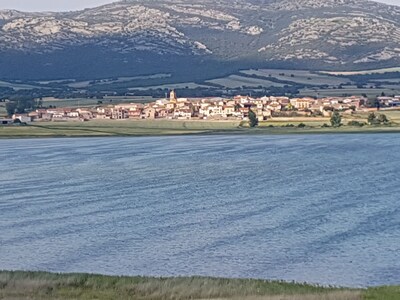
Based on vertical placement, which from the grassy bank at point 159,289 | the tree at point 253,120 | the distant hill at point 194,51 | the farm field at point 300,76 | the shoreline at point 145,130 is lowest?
the shoreline at point 145,130

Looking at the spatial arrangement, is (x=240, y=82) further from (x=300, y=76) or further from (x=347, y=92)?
(x=347, y=92)

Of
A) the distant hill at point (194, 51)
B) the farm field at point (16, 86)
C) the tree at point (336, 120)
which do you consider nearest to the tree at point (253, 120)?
the tree at point (336, 120)

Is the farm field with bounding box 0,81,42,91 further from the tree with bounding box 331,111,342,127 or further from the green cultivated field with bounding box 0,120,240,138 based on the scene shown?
the tree with bounding box 331,111,342,127

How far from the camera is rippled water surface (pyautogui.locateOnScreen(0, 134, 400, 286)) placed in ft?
74.5

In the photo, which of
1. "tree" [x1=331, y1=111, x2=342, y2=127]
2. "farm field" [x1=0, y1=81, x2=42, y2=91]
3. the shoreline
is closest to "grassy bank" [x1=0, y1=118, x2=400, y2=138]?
the shoreline

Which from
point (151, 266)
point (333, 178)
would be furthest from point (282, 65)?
point (151, 266)

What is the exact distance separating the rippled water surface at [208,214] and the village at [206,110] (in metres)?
29.0

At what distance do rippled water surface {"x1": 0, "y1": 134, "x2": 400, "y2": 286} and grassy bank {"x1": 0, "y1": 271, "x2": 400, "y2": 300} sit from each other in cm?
280

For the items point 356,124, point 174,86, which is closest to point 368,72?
point 174,86

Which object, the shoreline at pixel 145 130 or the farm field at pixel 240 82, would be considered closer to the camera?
the shoreline at pixel 145 130

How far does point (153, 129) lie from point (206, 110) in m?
13.2

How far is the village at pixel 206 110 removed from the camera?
85.9 meters

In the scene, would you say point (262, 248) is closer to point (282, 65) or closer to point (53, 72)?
point (282, 65)

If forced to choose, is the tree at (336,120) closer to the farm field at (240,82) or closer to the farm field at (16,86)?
the farm field at (240,82)
